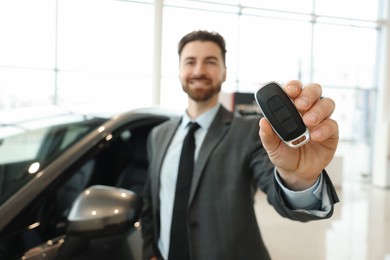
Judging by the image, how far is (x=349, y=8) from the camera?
801cm

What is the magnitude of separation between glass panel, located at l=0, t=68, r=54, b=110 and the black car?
202 inches

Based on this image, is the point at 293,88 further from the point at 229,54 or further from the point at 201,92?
the point at 229,54

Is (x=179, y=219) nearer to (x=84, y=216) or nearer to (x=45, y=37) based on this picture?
(x=84, y=216)

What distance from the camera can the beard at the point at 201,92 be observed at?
4.46ft

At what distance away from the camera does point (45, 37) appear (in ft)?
20.6

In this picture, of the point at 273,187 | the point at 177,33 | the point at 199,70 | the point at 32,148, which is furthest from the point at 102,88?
the point at 273,187

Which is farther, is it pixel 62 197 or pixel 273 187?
pixel 62 197

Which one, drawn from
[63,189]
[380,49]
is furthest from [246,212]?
[380,49]

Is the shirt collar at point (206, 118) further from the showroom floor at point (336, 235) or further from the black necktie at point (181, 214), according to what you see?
the showroom floor at point (336, 235)

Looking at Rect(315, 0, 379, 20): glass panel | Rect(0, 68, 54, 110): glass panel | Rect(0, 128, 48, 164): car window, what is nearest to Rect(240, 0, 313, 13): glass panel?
Rect(315, 0, 379, 20): glass panel

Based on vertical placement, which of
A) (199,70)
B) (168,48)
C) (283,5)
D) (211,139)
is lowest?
(211,139)

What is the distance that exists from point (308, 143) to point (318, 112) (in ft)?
0.44

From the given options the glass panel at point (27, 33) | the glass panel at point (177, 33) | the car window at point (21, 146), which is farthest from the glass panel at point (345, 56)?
the car window at point (21, 146)

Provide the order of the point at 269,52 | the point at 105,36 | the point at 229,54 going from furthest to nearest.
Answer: the point at 269,52 → the point at 105,36 → the point at 229,54
